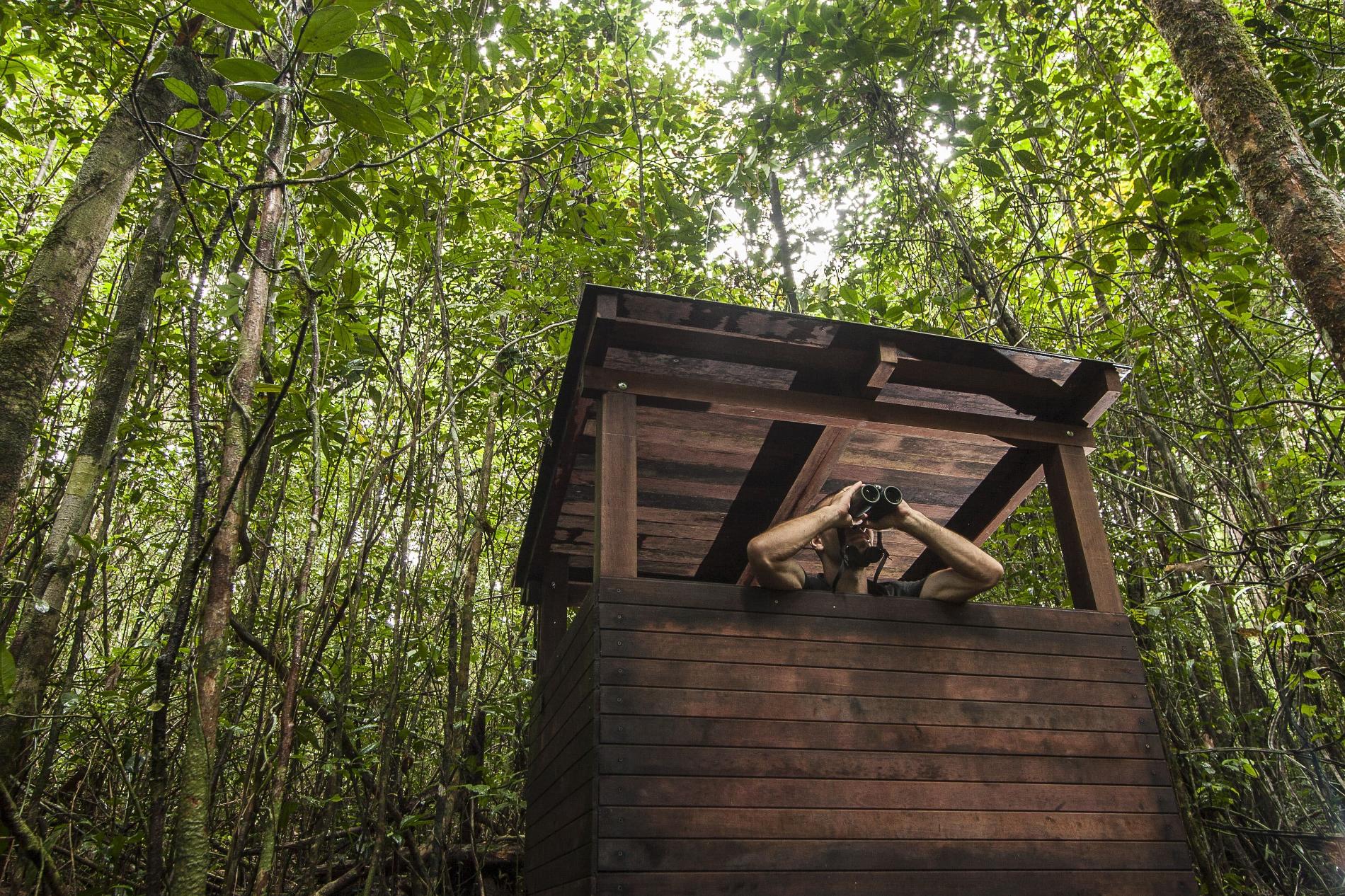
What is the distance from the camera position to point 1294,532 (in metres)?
5.64

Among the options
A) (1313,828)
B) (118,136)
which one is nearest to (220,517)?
(118,136)

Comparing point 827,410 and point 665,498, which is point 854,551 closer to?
point 827,410

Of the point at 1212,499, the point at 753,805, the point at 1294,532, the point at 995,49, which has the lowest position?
the point at 753,805

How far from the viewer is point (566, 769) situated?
127 inches

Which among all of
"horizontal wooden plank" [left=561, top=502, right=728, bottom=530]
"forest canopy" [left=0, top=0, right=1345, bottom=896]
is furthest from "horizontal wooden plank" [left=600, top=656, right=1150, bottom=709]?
"horizontal wooden plank" [left=561, top=502, right=728, bottom=530]

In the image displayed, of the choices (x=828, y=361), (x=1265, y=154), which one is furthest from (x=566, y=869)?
(x=1265, y=154)

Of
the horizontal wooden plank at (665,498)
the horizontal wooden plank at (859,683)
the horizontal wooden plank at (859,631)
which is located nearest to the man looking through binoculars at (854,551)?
the horizontal wooden plank at (859,631)

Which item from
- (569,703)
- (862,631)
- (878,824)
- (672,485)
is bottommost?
(878,824)

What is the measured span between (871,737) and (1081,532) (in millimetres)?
1397

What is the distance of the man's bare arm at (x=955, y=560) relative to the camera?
3191mm

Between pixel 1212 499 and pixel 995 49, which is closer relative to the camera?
pixel 995 49

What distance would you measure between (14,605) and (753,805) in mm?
3934

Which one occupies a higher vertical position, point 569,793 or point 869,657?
point 869,657

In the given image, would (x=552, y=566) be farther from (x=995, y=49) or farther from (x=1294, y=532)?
(x=1294, y=532)
